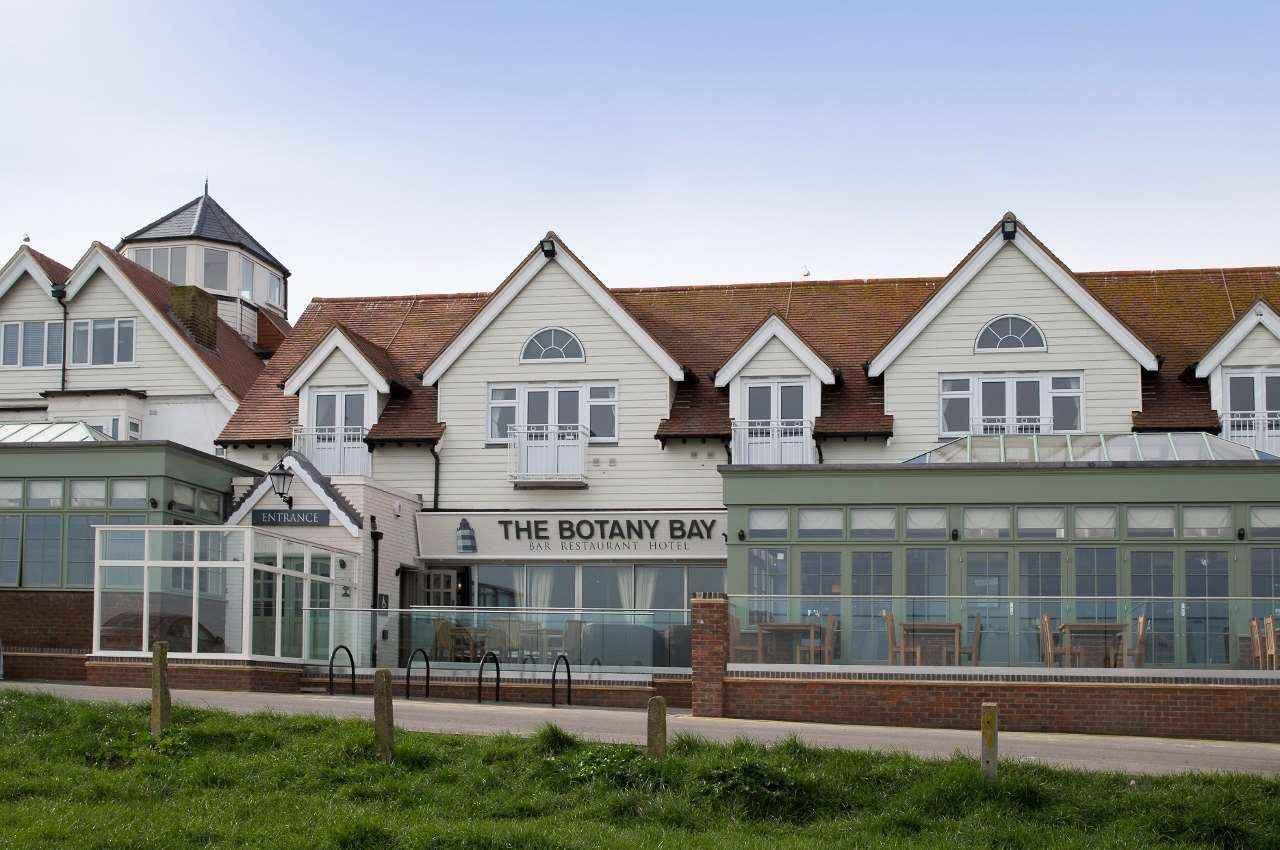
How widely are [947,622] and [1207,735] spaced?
3.84m

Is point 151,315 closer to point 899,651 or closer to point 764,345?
point 764,345

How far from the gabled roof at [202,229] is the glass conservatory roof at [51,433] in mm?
15983

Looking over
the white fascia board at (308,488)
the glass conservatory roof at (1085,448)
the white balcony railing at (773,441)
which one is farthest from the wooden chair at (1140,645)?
the white fascia board at (308,488)

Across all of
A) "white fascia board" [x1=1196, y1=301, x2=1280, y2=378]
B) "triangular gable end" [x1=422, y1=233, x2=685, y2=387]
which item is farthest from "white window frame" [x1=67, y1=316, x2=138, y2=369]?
"white fascia board" [x1=1196, y1=301, x2=1280, y2=378]

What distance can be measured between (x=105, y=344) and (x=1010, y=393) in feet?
63.5

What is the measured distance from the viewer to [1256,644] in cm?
2542

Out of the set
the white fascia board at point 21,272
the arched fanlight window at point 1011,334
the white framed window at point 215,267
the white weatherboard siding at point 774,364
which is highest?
the white framed window at point 215,267

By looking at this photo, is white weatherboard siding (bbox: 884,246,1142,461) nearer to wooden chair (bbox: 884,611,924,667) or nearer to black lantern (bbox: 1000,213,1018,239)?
black lantern (bbox: 1000,213,1018,239)

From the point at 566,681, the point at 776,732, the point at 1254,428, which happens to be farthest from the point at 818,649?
the point at 1254,428

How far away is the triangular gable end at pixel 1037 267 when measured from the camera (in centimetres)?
3497

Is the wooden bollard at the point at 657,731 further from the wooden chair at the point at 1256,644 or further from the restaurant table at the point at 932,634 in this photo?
the wooden chair at the point at 1256,644

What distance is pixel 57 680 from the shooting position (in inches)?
1265

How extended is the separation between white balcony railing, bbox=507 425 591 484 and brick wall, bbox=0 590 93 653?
28.3ft

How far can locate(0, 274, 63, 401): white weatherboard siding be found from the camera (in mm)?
39875
